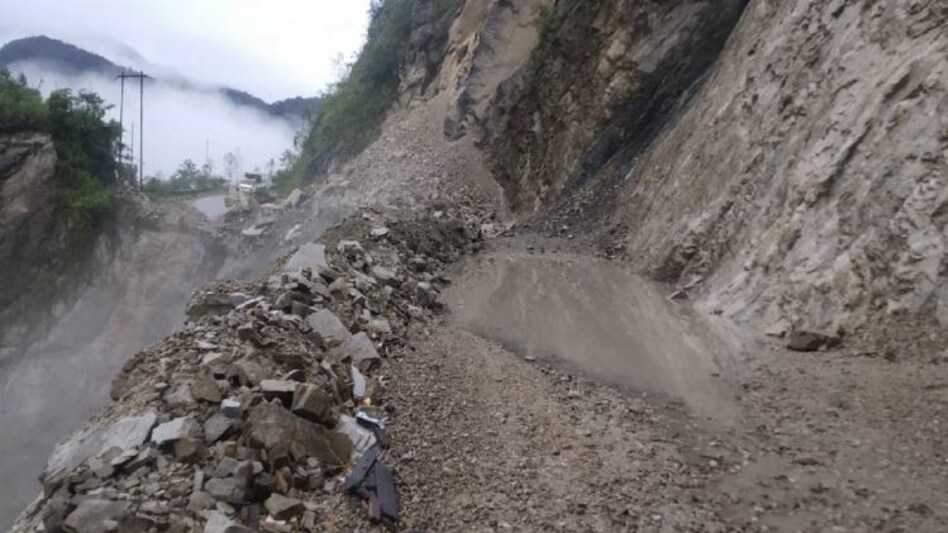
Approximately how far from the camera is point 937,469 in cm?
446

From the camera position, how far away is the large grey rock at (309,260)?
9.03 m

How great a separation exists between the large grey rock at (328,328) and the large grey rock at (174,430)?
6.54 ft

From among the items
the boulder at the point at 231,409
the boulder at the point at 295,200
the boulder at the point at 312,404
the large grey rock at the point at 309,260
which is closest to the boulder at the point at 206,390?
the boulder at the point at 231,409

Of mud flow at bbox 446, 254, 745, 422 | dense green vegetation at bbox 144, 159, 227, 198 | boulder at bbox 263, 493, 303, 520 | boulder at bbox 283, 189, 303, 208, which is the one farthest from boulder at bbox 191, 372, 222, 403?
dense green vegetation at bbox 144, 159, 227, 198

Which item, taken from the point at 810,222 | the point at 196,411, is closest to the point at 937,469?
the point at 810,222

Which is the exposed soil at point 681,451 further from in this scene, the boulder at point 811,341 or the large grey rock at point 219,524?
the large grey rock at point 219,524

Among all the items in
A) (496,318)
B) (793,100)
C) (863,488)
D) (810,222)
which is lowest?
(496,318)

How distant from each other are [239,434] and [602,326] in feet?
17.2

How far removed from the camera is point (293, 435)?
4.82m

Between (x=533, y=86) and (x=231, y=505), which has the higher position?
(x=533, y=86)

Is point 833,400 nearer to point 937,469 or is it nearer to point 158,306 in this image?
point 937,469

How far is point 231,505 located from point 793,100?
8.42 meters

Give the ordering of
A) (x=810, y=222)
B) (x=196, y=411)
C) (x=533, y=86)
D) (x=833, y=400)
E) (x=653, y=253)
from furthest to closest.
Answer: (x=533, y=86) → (x=653, y=253) → (x=810, y=222) → (x=833, y=400) → (x=196, y=411)

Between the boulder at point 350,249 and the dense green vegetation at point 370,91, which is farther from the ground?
the dense green vegetation at point 370,91
